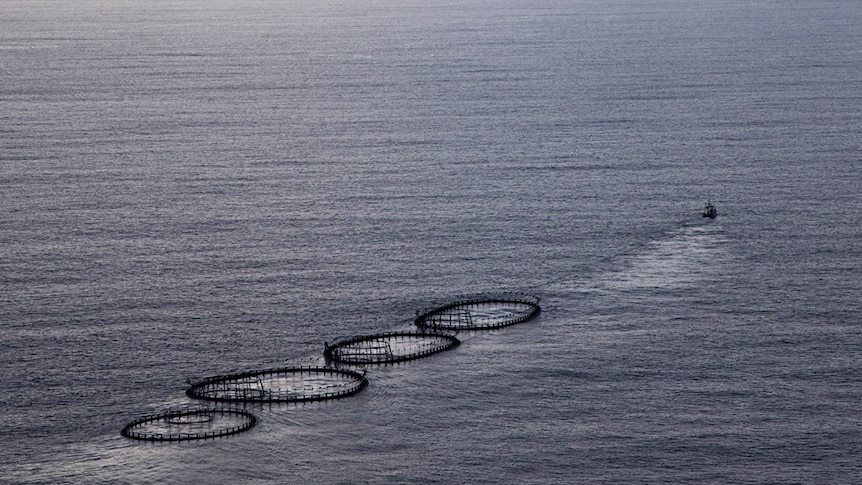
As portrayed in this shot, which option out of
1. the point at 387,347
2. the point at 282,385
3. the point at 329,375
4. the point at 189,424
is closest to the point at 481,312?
the point at 387,347

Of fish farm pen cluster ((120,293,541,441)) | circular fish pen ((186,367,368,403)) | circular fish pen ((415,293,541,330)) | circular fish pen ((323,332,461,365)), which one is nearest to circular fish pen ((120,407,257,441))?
fish farm pen cluster ((120,293,541,441))

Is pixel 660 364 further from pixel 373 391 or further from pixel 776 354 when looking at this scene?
pixel 373 391

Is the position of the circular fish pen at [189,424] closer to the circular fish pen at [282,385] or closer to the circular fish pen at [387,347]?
the circular fish pen at [282,385]

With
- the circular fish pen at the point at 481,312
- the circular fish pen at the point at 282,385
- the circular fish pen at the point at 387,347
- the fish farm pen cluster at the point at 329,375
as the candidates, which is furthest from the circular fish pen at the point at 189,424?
the circular fish pen at the point at 481,312

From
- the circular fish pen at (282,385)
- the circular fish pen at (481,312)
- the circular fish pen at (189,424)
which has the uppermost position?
the circular fish pen at (481,312)

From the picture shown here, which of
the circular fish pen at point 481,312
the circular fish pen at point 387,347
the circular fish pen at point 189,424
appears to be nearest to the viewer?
the circular fish pen at point 189,424

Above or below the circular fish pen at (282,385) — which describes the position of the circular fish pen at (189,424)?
below

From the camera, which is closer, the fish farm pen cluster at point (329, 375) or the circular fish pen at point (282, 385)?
the fish farm pen cluster at point (329, 375)

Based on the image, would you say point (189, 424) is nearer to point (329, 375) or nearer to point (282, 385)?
point (282, 385)

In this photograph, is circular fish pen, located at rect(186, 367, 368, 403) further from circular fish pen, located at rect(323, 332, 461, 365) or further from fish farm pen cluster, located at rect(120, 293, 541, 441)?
circular fish pen, located at rect(323, 332, 461, 365)
